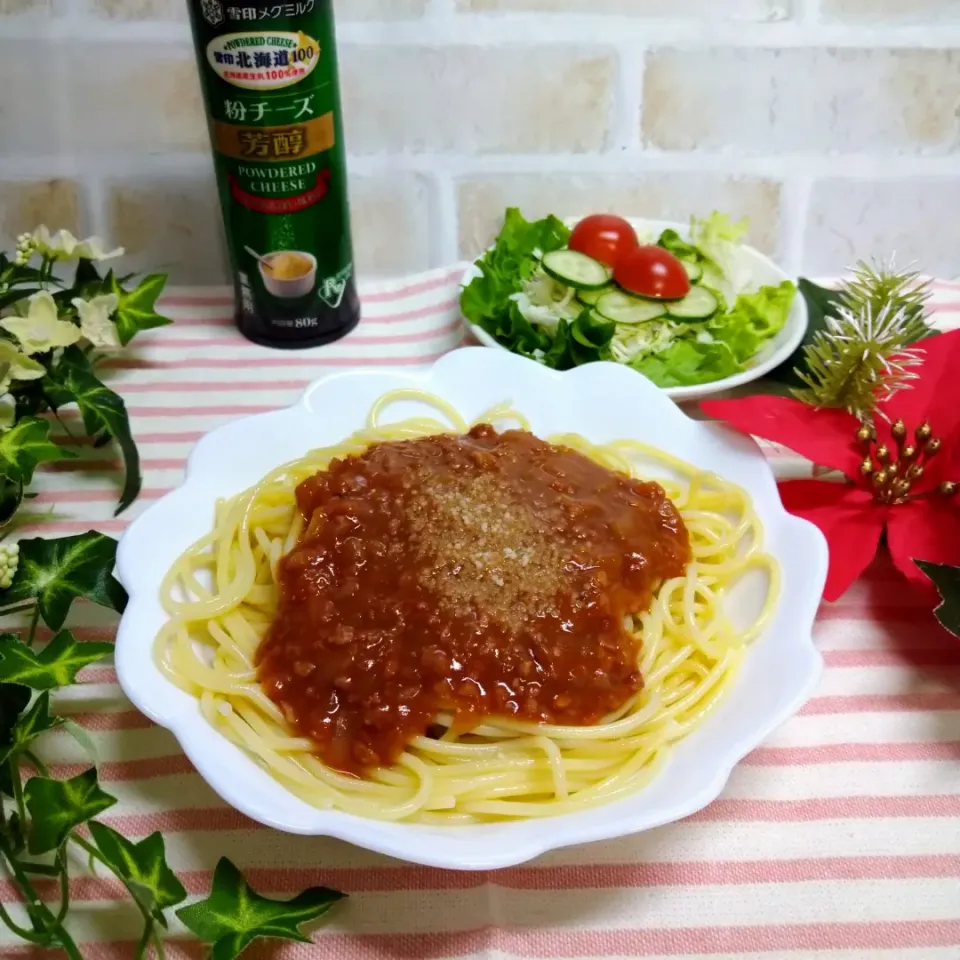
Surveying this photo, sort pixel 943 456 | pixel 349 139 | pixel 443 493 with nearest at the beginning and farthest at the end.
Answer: pixel 443 493 → pixel 943 456 → pixel 349 139

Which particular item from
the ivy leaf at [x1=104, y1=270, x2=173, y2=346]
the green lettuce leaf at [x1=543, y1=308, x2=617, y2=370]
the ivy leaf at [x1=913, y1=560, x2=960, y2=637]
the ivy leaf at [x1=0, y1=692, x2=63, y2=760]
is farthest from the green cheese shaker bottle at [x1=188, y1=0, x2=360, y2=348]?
the ivy leaf at [x1=913, y1=560, x2=960, y2=637]

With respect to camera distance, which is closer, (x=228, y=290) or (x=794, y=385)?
(x=794, y=385)

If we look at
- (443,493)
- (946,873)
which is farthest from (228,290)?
(946,873)

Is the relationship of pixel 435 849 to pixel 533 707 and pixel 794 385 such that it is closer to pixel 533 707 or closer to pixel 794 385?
pixel 533 707

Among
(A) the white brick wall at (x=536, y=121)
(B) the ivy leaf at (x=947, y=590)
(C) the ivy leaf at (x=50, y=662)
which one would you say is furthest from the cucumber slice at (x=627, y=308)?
(C) the ivy leaf at (x=50, y=662)

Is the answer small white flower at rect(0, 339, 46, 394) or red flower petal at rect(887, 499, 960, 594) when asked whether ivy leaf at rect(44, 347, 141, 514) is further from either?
red flower petal at rect(887, 499, 960, 594)

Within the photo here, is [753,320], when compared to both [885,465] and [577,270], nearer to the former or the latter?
[577,270]

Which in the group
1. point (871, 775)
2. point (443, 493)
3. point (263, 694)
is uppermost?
point (443, 493)

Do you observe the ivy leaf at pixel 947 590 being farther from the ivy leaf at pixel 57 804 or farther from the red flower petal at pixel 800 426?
the ivy leaf at pixel 57 804
